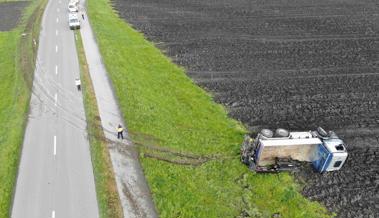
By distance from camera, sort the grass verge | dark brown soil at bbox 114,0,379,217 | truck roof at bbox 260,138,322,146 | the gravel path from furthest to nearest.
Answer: dark brown soil at bbox 114,0,379,217 < truck roof at bbox 260,138,322,146 < the gravel path < the grass verge

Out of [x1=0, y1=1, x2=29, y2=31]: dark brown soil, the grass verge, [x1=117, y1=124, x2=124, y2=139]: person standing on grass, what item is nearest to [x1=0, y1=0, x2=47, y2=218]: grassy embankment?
[x1=0, y1=1, x2=29, y2=31]: dark brown soil

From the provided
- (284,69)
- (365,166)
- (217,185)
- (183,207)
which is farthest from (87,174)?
(284,69)

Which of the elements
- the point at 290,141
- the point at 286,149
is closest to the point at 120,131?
the point at 286,149

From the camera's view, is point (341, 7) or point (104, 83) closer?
point (104, 83)

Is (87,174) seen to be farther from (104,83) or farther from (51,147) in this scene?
(104,83)

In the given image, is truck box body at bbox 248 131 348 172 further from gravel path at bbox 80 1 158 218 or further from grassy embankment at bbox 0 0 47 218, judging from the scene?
grassy embankment at bbox 0 0 47 218
